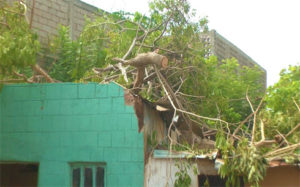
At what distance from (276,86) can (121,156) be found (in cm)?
466

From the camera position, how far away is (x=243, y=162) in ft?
19.2

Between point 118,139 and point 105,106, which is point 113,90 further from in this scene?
point 118,139

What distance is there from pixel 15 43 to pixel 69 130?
5.53ft

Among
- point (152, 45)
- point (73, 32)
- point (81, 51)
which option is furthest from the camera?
point (73, 32)

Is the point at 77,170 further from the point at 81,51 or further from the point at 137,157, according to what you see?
the point at 81,51

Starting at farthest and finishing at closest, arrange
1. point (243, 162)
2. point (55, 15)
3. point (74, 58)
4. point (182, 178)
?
point (55, 15) → point (74, 58) → point (182, 178) → point (243, 162)

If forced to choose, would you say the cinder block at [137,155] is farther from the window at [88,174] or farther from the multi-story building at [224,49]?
the multi-story building at [224,49]

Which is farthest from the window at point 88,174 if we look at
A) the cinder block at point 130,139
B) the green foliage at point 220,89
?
the green foliage at point 220,89

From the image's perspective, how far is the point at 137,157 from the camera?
6.89 meters

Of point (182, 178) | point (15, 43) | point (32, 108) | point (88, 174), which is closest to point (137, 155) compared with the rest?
point (182, 178)

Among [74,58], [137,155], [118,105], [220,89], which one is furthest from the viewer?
[220,89]

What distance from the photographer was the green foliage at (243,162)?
5.70 metres

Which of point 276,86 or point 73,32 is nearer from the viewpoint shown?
point 276,86

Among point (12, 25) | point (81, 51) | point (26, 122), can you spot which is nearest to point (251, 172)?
point (26, 122)
